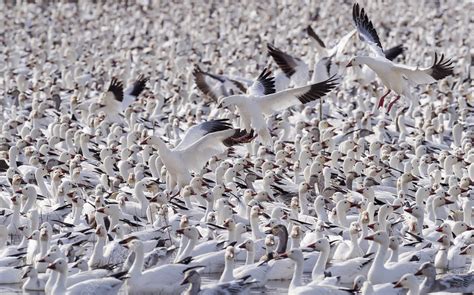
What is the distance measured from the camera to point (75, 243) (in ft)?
50.3

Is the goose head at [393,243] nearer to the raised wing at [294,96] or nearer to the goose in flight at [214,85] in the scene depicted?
the raised wing at [294,96]

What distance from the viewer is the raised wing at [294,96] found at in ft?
63.7

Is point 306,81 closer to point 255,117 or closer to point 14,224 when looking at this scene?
point 255,117

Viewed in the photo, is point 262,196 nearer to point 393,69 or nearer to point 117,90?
point 393,69

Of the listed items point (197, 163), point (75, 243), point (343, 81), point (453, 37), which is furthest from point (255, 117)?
point (453, 37)

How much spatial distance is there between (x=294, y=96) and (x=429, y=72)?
69.1 inches

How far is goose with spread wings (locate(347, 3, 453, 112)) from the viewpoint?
19781mm

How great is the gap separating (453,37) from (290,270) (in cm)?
2790

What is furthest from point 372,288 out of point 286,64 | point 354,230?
point 286,64

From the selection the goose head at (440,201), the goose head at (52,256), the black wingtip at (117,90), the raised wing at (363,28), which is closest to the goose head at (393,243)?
the goose head at (440,201)

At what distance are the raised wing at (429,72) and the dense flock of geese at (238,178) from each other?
0.03 m

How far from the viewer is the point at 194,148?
18484 millimetres

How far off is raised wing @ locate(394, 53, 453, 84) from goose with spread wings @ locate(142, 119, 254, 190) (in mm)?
2687

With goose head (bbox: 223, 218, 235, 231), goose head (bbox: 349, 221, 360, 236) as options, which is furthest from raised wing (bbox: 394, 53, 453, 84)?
goose head (bbox: 223, 218, 235, 231)
